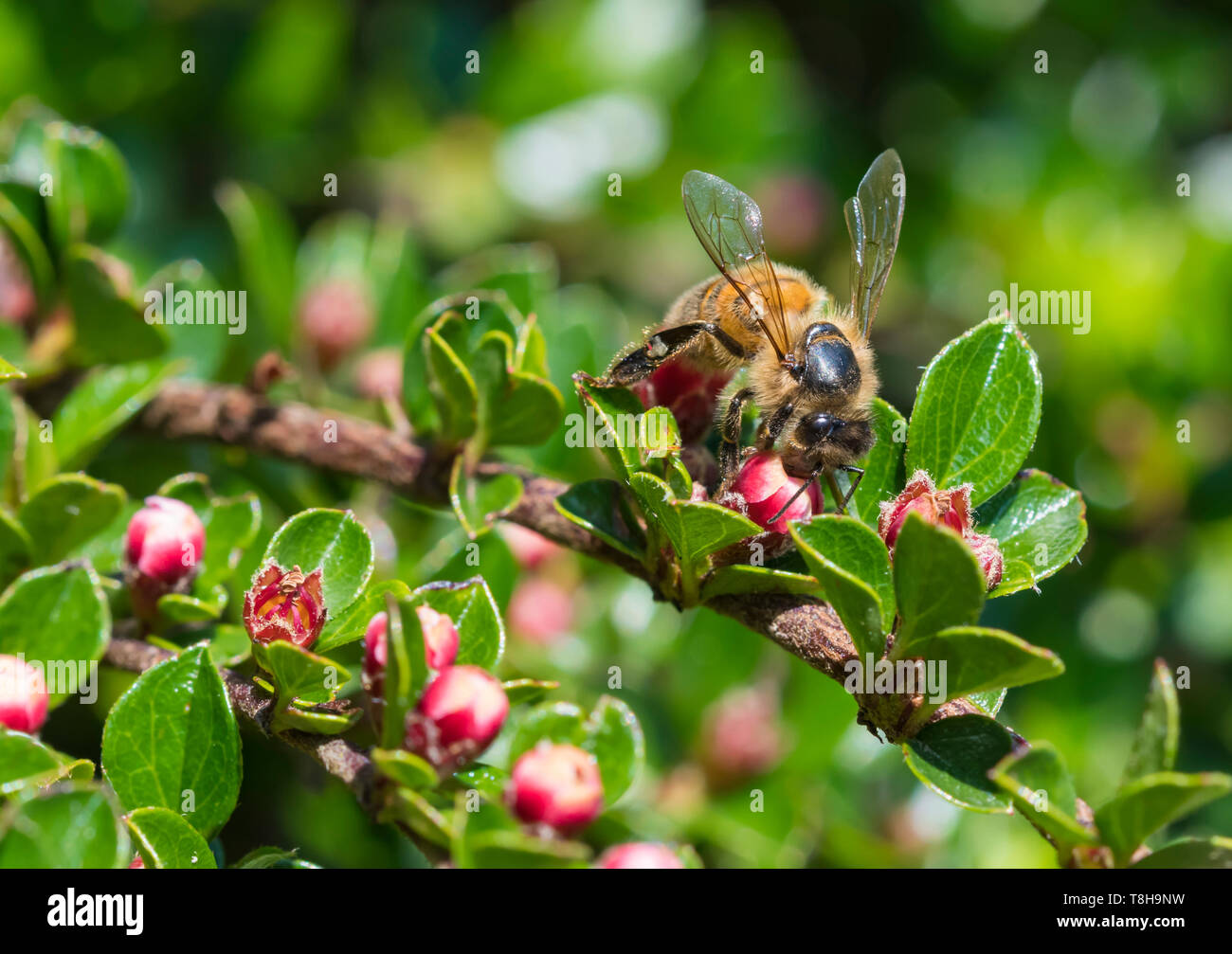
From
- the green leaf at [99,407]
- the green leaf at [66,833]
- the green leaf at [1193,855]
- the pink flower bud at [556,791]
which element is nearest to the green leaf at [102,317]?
the green leaf at [99,407]

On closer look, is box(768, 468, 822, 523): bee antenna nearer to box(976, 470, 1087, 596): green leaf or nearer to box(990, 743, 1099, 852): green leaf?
box(976, 470, 1087, 596): green leaf

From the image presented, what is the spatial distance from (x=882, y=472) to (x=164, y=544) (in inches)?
31.8

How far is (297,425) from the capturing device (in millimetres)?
1601

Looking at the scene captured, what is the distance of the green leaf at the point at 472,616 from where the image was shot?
108cm

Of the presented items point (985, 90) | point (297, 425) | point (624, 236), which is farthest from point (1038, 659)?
point (985, 90)

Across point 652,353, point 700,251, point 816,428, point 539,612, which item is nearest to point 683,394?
point 652,353

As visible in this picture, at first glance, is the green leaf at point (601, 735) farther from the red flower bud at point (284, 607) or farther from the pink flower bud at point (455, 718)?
the red flower bud at point (284, 607)

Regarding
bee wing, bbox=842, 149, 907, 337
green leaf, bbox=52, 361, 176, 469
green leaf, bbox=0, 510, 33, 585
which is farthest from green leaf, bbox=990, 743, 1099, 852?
green leaf, bbox=52, 361, 176, 469

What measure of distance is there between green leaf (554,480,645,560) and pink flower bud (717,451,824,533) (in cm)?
11

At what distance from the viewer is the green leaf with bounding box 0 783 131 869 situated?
0.89m

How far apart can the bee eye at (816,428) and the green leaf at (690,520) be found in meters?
0.25

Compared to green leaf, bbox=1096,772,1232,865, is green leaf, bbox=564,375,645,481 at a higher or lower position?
higher

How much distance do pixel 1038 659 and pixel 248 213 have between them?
1.47 m
